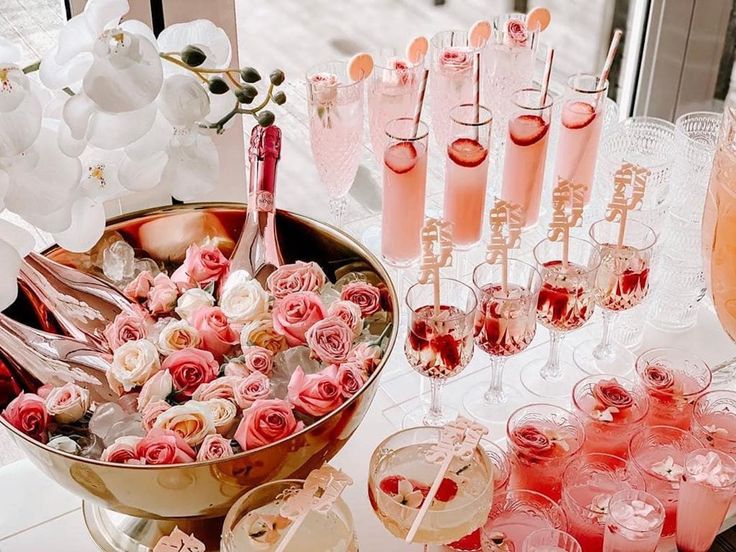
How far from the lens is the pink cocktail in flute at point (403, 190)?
4.49 ft

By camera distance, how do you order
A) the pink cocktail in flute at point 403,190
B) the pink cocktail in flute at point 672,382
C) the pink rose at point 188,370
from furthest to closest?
the pink cocktail in flute at point 403,190 → the pink cocktail in flute at point 672,382 → the pink rose at point 188,370

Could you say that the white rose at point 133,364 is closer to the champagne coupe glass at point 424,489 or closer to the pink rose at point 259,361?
the pink rose at point 259,361

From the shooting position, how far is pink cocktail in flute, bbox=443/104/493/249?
4.57ft

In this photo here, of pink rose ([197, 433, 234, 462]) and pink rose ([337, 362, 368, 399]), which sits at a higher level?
pink rose ([337, 362, 368, 399])

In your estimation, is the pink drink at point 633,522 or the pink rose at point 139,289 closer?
the pink drink at point 633,522

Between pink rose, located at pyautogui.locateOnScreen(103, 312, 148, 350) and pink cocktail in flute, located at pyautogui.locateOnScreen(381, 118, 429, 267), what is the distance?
17.4 inches

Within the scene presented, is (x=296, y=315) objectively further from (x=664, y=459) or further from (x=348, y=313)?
(x=664, y=459)

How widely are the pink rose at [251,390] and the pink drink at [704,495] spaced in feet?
1.57

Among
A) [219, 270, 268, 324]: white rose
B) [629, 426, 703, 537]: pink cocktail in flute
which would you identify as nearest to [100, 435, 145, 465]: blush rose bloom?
[219, 270, 268, 324]: white rose

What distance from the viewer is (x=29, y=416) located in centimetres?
101

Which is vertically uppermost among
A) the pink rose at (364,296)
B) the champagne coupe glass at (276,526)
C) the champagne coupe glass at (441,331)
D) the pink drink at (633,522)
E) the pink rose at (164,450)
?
the pink rose at (364,296)

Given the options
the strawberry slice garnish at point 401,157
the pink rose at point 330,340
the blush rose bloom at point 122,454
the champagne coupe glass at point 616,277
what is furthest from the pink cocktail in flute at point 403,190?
the blush rose bloom at point 122,454

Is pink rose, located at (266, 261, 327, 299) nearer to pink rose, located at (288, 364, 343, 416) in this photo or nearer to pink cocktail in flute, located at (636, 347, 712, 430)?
pink rose, located at (288, 364, 343, 416)

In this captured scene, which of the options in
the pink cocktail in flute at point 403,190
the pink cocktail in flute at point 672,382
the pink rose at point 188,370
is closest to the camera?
the pink rose at point 188,370
